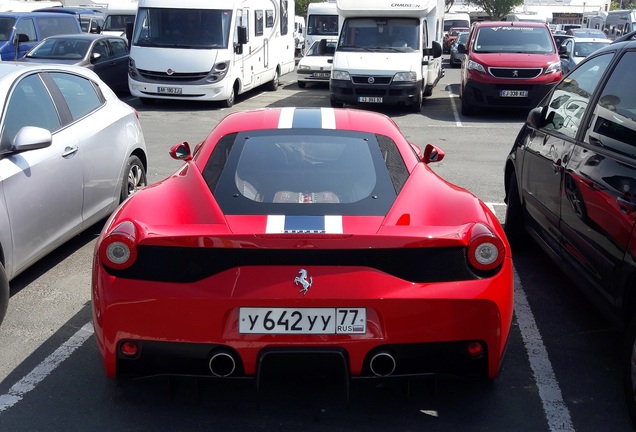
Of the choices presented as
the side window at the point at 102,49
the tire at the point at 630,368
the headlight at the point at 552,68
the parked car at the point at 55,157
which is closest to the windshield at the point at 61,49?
the side window at the point at 102,49

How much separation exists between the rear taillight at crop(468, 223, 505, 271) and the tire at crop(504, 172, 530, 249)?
9.53ft

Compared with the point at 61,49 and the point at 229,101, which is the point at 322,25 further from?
the point at 61,49

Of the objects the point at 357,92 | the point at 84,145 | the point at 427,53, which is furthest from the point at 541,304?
the point at 427,53

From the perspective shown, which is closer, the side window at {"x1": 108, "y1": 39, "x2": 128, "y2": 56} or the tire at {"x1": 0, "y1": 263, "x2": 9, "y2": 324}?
the tire at {"x1": 0, "y1": 263, "x2": 9, "y2": 324}

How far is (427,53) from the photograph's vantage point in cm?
1755

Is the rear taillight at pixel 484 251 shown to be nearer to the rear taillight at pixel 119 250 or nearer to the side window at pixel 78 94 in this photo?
the rear taillight at pixel 119 250

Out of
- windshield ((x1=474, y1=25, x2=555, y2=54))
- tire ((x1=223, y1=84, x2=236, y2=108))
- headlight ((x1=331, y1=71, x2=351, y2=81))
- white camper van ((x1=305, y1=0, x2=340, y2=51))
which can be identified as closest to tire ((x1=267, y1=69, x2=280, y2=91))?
tire ((x1=223, y1=84, x2=236, y2=108))

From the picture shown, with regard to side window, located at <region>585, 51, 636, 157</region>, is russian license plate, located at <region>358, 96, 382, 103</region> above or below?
below

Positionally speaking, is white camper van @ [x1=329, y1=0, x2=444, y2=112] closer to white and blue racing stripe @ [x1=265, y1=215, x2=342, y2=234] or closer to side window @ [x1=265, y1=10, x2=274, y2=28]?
side window @ [x1=265, y1=10, x2=274, y2=28]

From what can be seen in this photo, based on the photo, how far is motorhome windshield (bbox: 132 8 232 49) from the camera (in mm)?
17109

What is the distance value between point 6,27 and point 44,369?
794 inches

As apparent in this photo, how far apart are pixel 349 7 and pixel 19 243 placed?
1315 cm

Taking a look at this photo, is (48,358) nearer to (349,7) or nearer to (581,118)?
(581,118)

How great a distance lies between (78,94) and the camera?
21.7 feet
